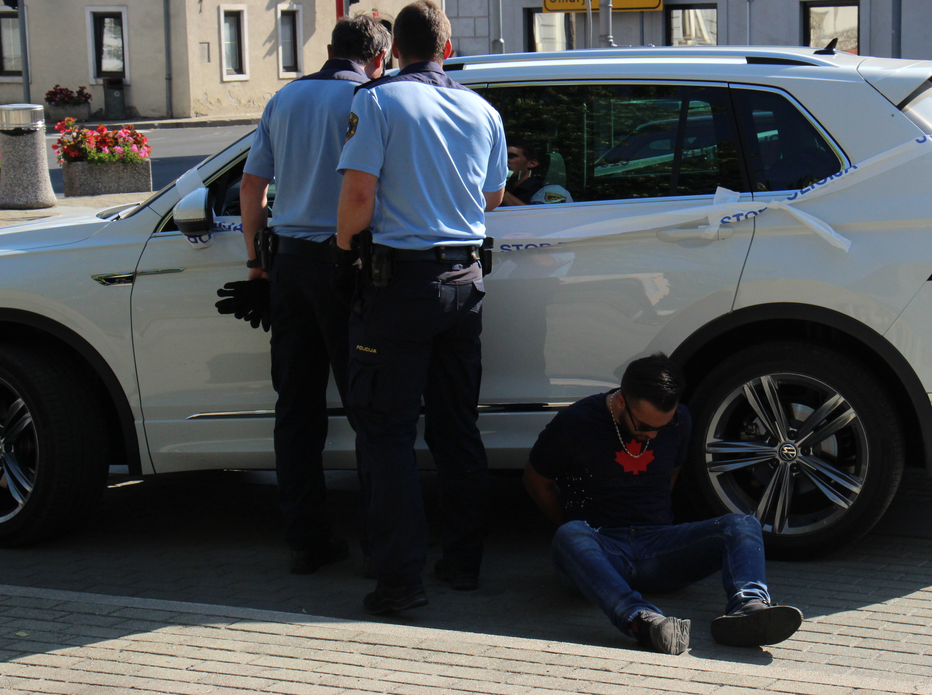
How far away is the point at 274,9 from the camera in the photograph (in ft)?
114

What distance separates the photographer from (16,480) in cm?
474

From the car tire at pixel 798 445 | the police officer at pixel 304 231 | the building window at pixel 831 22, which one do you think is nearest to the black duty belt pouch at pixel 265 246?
the police officer at pixel 304 231

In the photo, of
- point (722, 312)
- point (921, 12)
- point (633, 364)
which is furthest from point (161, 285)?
point (921, 12)

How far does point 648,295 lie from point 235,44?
31724 millimetres

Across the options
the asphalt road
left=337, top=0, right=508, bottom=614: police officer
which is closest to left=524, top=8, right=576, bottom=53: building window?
the asphalt road

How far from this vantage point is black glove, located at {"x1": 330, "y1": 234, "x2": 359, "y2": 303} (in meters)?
3.91

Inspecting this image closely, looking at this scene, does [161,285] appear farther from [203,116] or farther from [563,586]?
[203,116]

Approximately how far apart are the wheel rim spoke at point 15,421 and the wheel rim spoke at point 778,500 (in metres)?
2.84

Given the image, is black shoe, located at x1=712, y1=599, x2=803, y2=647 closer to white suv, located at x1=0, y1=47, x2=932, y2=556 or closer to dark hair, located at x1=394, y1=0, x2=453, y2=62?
white suv, located at x1=0, y1=47, x2=932, y2=556

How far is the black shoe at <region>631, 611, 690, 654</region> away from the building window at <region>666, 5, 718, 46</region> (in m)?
20.2

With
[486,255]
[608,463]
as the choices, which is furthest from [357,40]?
[608,463]

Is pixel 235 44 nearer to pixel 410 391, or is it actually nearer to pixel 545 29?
pixel 545 29

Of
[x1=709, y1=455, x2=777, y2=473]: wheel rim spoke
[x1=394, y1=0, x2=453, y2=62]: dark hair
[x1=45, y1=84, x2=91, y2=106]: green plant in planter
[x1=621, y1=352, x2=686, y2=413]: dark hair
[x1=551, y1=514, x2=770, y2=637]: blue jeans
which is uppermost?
[x1=45, y1=84, x2=91, y2=106]: green plant in planter

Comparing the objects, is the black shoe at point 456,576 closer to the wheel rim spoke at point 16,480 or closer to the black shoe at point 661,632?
the black shoe at point 661,632
